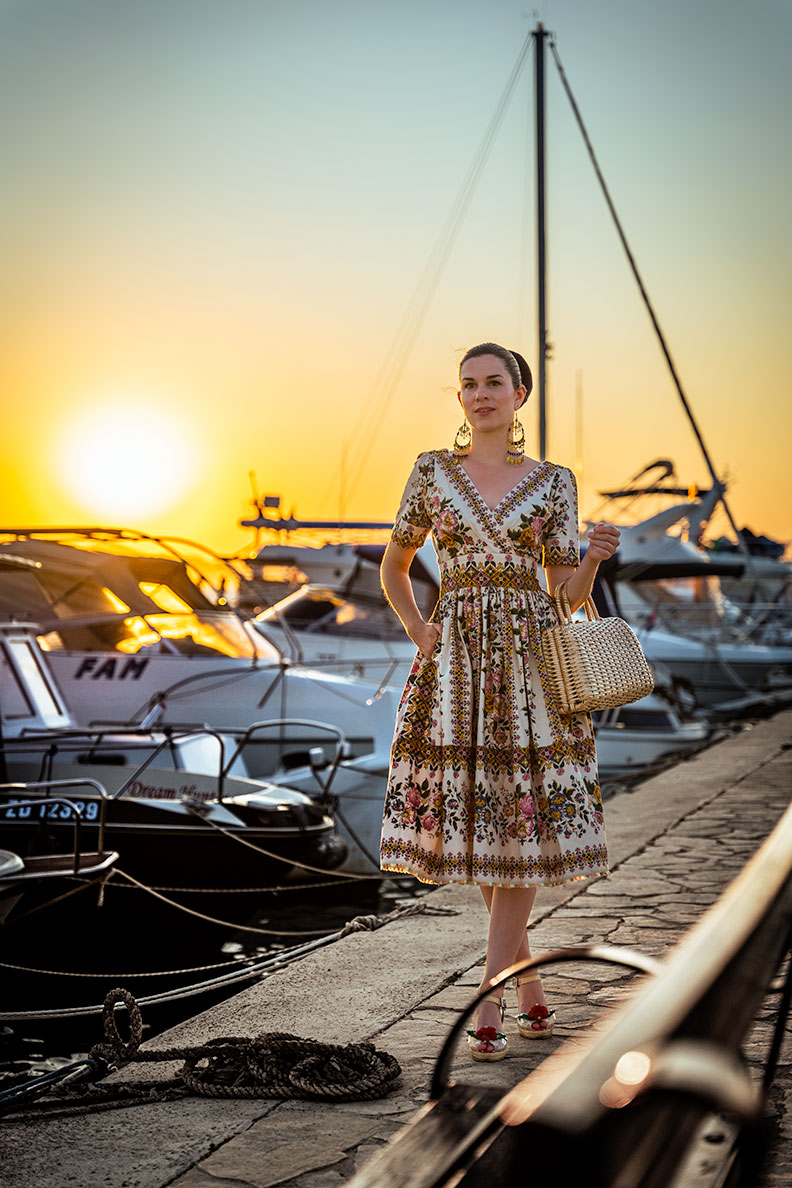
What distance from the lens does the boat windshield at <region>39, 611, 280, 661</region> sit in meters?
10.6

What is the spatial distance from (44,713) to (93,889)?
2.66m

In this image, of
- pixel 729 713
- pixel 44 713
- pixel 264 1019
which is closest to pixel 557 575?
pixel 264 1019

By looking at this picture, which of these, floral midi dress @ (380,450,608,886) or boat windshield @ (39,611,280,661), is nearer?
floral midi dress @ (380,450,608,886)

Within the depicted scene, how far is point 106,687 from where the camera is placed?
34.3ft

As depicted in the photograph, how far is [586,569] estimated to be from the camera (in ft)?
11.1

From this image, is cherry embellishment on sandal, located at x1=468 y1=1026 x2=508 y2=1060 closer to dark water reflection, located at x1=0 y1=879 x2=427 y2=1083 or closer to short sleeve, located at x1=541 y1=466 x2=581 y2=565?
short sleeve, located at x1=541 y1=466 x2=581 y2=565

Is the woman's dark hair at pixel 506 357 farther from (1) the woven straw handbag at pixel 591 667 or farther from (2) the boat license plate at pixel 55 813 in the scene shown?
(2) the boat license plate at pixel 55 813

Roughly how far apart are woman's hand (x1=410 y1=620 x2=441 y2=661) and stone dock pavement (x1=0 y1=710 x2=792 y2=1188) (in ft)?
3.55

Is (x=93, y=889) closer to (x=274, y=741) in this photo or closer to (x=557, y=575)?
(x=274, y=741)

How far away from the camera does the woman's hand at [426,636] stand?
3.33 meters

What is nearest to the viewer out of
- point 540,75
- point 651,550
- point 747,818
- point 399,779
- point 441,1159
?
point 441,1159

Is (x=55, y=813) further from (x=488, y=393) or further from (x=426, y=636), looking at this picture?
(x=488, y=393)

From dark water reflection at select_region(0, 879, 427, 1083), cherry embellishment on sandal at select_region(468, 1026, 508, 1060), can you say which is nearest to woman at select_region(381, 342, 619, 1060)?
cherry embellishment on sandal at select_region(468, 1026, 508, 1060)

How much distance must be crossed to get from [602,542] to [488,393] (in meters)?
0.54
